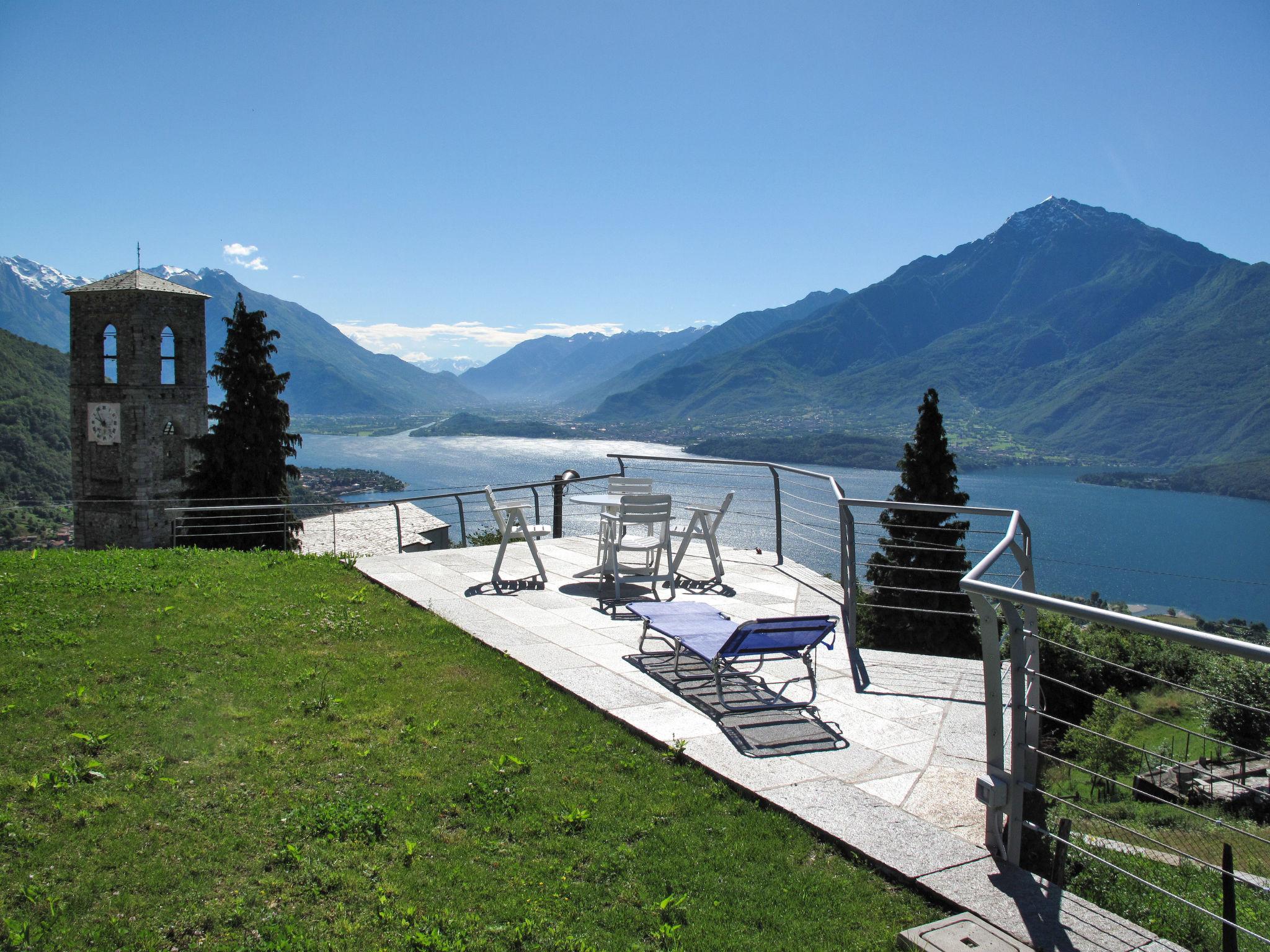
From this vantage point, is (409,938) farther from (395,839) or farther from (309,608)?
(309,608)

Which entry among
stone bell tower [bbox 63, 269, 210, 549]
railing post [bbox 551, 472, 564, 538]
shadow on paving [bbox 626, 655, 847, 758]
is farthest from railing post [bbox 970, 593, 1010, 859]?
stone bell tower [bbox 63, 269, 210, 549]

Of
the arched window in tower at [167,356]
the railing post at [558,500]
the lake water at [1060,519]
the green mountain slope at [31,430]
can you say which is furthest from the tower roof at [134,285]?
the railing post at [558,500]

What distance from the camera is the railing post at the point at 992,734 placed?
2838 millimetres

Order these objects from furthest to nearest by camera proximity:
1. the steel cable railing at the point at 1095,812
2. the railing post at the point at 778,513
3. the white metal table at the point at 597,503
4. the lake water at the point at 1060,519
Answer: the lake water at the point at 1060,519 → the railing post at the point at 778,513 → the white metal table at the point at 597,503 → the steel cable railing at the point at 1095,812

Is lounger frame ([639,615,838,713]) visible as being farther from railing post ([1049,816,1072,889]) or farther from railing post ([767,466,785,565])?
railing post ([767,466,785,565])

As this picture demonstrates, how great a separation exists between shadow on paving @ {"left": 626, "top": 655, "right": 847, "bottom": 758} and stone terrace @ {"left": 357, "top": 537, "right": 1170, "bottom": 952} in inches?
0.5

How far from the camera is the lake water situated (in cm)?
5800

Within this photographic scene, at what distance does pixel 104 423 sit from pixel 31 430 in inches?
1450

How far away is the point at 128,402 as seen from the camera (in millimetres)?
32219

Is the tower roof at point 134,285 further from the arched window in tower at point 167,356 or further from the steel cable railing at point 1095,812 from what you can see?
the steel cable railing at point 1095,812

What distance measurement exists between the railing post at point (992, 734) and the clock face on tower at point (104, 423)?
36141 mm

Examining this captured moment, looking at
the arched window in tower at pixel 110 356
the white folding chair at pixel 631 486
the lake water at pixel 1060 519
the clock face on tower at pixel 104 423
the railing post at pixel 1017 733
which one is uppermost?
the arched window in tower at pixel 110 356

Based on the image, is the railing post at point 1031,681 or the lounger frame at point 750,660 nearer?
the railing post at point 1031,681

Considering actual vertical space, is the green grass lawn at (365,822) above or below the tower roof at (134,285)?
below
